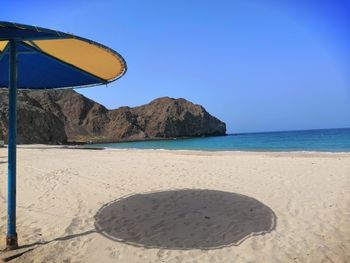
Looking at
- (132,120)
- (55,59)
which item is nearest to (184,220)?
(55,59)

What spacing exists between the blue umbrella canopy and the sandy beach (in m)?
2.63

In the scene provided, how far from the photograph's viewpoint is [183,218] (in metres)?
6.31

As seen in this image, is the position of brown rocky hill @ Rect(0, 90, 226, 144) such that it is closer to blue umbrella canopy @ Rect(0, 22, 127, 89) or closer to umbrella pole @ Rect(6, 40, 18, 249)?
blue umbrella canopy @ Rect(0, 22, 127, 89)

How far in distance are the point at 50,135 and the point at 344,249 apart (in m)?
77.7

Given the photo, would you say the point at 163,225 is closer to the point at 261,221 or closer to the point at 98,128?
the point at 261,221

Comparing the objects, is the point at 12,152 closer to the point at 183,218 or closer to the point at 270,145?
the point at 183,218

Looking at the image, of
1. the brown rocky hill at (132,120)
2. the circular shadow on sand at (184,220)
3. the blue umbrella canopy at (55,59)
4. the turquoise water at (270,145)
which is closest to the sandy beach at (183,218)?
the circular shadow on sand at (184,220)

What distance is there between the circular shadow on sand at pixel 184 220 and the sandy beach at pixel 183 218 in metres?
0.02

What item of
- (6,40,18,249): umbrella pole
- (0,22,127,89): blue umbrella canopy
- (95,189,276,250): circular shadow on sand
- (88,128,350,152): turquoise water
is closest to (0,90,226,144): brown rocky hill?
(88,128,350,152): turquoise water

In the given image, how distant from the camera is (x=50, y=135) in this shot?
3027 inches

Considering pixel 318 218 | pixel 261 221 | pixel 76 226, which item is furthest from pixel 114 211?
pixel 318 218

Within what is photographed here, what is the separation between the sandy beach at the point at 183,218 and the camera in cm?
489

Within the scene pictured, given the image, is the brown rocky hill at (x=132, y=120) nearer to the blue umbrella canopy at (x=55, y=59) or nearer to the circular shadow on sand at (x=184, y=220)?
the blue umbrella canopy at (x=55, y=59)

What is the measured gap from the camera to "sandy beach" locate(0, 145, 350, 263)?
193 inches
